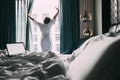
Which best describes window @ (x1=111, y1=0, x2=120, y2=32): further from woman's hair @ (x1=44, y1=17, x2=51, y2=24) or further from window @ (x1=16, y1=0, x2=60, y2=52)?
window @ (x1=16, y1=0, x2=60, y2=52)

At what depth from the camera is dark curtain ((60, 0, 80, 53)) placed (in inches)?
201

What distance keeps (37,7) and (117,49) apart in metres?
4.23

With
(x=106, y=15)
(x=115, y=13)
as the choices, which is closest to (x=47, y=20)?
(x=106, y=15)

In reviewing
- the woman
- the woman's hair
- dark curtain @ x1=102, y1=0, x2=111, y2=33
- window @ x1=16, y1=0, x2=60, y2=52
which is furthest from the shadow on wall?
window @ x1=16, y1=0, x2=60, y2=52

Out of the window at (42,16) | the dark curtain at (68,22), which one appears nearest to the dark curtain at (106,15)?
the dark curtain at (68,22)

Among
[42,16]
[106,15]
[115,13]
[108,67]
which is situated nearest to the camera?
[108,67]

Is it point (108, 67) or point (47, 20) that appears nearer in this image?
point (108, 67)

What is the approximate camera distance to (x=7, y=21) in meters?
5.09

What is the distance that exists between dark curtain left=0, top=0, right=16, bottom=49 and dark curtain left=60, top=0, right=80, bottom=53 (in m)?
1.08

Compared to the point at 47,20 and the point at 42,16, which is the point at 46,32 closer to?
the point at 47,20

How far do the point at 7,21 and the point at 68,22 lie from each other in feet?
4.41

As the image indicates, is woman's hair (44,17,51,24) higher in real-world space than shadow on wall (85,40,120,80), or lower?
higher

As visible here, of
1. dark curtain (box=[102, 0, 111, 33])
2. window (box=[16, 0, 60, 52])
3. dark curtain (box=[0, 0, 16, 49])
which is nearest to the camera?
dark curtain (box=[102, 0, 111, 33])

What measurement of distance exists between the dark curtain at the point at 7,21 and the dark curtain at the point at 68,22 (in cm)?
108
